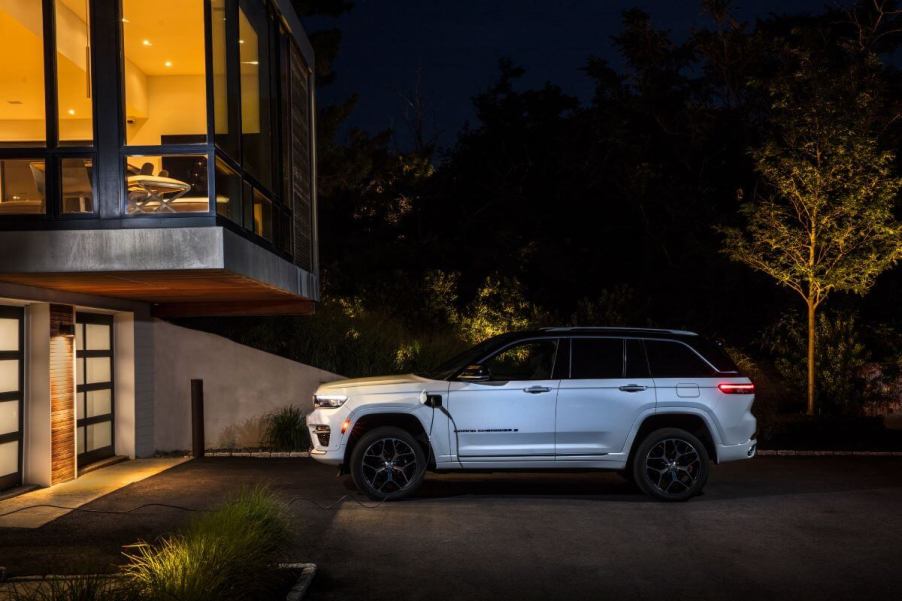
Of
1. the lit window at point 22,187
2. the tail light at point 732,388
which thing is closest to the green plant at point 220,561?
the lit window at point 22,187

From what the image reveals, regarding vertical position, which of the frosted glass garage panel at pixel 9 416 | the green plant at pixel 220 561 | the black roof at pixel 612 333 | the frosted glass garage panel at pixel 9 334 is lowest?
the green plant at pixel 220 561

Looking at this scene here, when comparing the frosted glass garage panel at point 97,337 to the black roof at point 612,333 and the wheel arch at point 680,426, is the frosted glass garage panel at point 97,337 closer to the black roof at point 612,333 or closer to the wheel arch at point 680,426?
the black roof at point 612,333

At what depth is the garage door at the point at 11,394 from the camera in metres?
11.4

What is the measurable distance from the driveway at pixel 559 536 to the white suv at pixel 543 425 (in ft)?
1.38

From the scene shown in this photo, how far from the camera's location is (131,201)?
989cm

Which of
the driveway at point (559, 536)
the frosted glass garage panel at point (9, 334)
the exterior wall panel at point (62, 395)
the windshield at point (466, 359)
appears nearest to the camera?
the driveway at point (559, 536)

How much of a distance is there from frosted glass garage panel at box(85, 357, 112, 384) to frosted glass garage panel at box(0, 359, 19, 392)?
76.0 inches

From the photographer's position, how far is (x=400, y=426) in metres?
11.0

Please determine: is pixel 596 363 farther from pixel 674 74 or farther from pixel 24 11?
pixel 674 74

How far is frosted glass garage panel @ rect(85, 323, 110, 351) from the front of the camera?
1374 centimetres

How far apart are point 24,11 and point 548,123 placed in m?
27.1

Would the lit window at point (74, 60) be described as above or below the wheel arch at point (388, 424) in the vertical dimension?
above

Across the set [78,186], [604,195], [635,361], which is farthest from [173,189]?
[604,195]

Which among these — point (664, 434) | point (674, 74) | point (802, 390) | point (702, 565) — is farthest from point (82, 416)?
point (674, 74)
